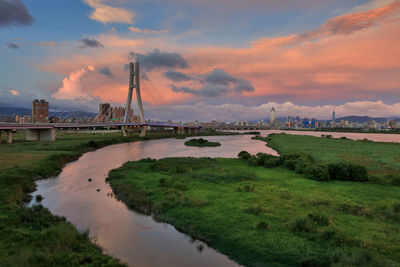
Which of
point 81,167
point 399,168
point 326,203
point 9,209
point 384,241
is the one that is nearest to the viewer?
point 384,241

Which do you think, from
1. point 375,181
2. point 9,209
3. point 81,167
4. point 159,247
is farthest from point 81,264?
point 81,167

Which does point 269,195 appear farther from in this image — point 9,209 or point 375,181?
point 9,209

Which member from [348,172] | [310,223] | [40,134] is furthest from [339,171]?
[40,134]

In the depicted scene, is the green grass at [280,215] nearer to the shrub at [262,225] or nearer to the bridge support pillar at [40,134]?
the shrub at [262,225]

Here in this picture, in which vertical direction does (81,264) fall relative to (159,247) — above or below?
above

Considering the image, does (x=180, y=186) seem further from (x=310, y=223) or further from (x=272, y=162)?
(x=272, y=162)

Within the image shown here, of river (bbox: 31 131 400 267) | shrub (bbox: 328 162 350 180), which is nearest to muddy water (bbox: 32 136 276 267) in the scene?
river (bbox: 31 131 400 267)

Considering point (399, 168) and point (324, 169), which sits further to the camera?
point (399, 168)
